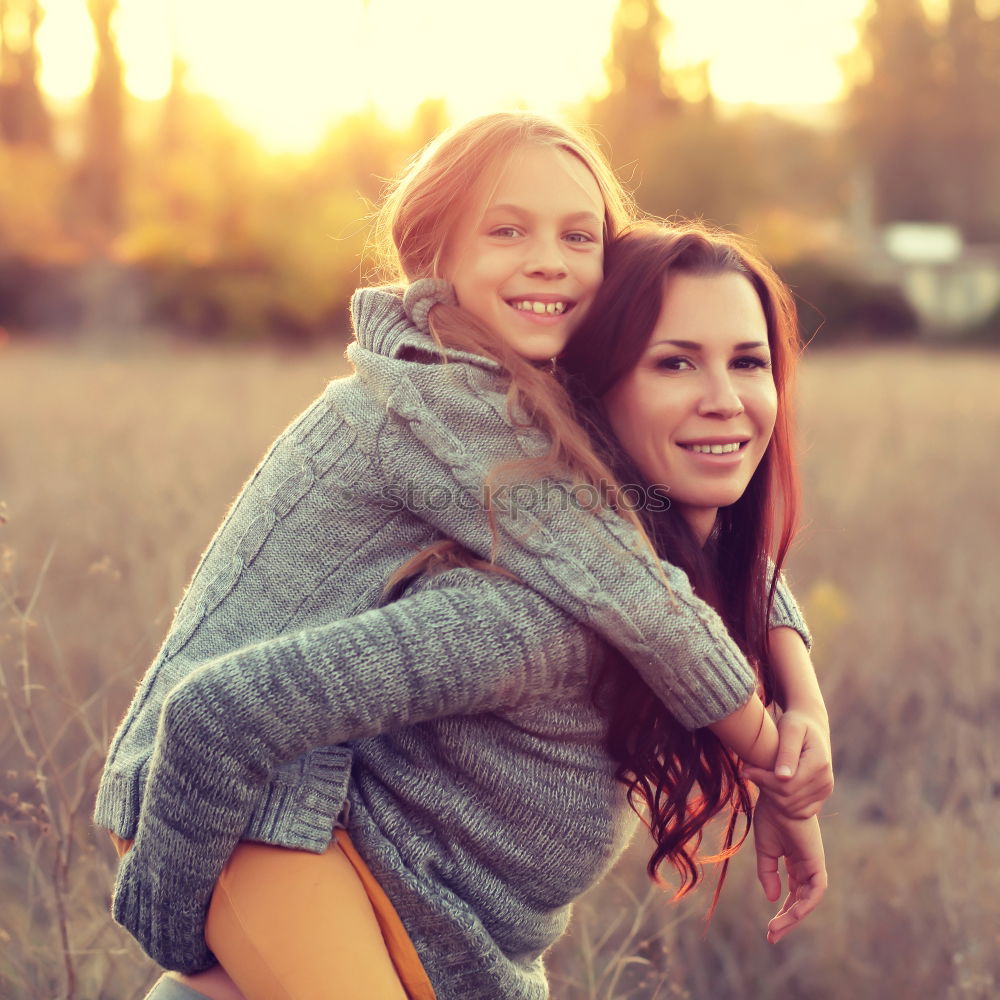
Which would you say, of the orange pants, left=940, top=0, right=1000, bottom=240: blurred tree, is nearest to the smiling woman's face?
the orange pants

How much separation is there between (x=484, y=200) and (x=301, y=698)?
2.87 ft

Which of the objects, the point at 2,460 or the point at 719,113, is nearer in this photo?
the point at 2,460

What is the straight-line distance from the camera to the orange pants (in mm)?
1547

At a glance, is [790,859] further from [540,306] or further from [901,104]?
[901,104]

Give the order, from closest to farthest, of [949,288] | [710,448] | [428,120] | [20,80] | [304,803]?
[304,803] → [710,448] → [428,120] → [949,288] → [20,80]

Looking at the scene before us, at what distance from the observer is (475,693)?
1.55m

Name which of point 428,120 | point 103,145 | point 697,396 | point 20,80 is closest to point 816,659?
point 697,396

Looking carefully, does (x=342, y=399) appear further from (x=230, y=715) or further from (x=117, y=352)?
(x=117, y=352)

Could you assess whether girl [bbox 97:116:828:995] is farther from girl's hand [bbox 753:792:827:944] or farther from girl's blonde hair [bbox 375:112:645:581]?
girl's hand [bbox 753:792:827:944]

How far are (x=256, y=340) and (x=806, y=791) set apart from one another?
713 inches

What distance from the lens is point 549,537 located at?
1.61 meters

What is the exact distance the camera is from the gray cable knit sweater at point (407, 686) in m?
1.52

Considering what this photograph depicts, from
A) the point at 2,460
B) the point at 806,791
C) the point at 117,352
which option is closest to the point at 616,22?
the point at 117,352

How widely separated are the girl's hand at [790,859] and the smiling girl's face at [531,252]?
2.78 ft
